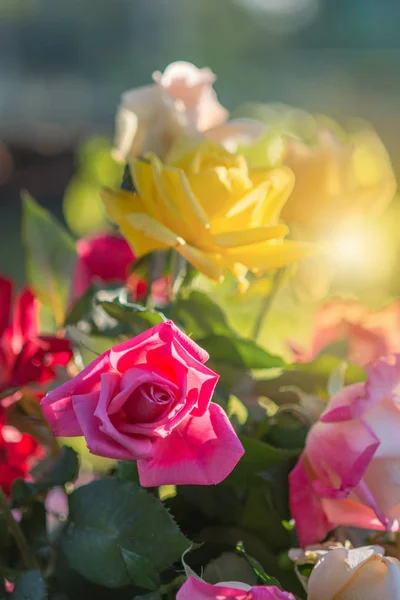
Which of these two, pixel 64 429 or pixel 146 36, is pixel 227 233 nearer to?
pixel 64 429

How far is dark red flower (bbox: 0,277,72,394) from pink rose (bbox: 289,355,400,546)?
0.12 meters

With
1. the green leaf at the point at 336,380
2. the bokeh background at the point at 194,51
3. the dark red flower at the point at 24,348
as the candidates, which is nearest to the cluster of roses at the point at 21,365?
the dark red flower at the point at 24,348

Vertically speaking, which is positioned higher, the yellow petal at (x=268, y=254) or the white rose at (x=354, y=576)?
the yellow petal at (x=268, y=254)

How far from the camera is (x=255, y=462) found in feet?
0.93

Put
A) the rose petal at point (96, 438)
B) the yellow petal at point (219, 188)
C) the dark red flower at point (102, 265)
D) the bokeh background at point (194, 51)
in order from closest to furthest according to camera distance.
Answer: the rose petal at point (96, 438), the yellow petal at point (219, 188), the dark red flower at point (102, 265), the bokeh background at point (194, 51)

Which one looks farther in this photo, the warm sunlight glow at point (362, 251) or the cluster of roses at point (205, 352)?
the warm sunlight glow at point (362, 251)

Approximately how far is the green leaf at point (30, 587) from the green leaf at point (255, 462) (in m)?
0.07

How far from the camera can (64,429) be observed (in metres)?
0.22

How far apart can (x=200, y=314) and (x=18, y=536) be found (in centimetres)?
12

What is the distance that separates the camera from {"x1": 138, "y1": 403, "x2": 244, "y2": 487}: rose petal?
218 millimetres

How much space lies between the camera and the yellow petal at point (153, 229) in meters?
0.30

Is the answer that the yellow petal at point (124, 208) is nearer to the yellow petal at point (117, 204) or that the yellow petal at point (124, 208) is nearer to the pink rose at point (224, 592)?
the yellow petal at point (117, 204)

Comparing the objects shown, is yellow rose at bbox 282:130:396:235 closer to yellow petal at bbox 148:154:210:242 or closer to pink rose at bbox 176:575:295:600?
yellow petal at bbox 148:154:210:242

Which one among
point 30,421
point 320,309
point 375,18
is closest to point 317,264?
point 320,309
